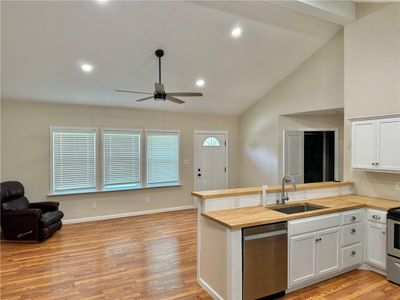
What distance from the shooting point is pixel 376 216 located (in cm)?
337

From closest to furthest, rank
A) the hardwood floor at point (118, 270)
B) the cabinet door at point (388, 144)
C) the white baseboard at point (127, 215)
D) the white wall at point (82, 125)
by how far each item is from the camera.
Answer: the hardwood floor at point (118, 270)
the cabinet door at point (388, 144)
the white wall at point (82, 125)
the white baseboard at point (127, 215)

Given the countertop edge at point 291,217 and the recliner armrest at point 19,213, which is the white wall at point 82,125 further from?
the countertop edge at point 291,217

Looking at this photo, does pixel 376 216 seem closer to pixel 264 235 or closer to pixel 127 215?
pixel 264 235

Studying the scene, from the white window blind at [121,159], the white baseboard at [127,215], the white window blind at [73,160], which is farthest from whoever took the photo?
the white window blind at [121,159]

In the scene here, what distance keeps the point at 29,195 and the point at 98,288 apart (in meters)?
3.40

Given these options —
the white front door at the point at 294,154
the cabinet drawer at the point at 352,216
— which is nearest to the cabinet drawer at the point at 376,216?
the cabinet drawer at the point at 352,216

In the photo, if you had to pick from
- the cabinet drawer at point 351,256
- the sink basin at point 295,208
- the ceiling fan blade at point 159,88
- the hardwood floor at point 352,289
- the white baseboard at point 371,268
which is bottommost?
the hardwood floor at point 352,289

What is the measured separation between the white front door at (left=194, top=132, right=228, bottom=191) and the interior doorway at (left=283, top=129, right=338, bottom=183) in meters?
1.97

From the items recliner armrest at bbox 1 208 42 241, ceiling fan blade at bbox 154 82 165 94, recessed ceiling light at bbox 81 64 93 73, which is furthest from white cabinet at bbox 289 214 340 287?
recliner armrest at bbox 1 208 42 241

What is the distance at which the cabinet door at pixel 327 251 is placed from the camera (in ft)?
9.96

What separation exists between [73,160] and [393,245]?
582cm

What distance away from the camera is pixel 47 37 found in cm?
383

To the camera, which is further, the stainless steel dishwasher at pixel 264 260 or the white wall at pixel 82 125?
the white wall at pixel 82 125

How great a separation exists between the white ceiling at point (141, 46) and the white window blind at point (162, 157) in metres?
0.98
